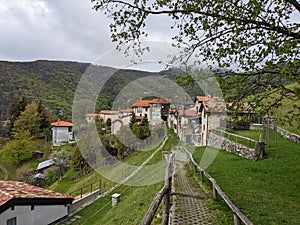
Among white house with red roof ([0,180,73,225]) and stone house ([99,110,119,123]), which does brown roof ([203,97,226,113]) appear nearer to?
stone house ([99,110,119,123])

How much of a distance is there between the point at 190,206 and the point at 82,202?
11316 mm

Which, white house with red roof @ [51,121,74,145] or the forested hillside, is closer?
white house with red roof @ [51,121,74,145]

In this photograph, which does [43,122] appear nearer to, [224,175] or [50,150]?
[50,150]

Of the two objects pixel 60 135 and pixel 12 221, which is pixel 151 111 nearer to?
pixel 12 221

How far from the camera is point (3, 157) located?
37344mm

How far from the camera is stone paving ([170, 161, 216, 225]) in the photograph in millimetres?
5736

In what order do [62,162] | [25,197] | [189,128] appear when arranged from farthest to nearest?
[62,162]
[189,128]
[25,197]

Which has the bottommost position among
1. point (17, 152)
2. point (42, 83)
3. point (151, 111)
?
point (17, 152)

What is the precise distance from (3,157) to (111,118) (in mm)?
30864

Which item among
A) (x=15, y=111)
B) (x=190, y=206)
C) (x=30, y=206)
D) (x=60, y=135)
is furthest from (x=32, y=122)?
(x=190, y=206)

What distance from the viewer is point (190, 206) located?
6699 millimetres

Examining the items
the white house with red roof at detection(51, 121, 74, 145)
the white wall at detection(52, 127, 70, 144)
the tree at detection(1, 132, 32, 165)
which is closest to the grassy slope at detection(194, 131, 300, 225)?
the tree at detection(1, 132, 32, 165)

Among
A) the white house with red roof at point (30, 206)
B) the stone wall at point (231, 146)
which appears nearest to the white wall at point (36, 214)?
the white house with red roof at point (30, 206)

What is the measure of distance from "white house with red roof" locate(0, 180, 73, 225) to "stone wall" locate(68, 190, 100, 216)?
56 cm
